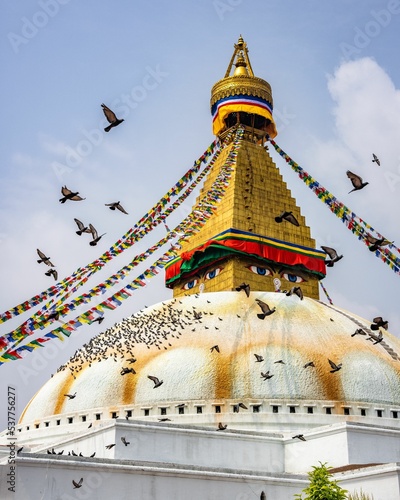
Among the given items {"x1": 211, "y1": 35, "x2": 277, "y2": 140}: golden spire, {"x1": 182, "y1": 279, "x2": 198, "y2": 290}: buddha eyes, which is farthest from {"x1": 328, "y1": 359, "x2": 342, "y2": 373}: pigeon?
{"x1": 211, "y1": 35, "x2": 277, "y2": 140}: golden spire

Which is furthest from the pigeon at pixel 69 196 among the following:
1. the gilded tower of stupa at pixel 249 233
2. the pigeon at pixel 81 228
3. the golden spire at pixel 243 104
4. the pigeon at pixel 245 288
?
the golden spire at pixel 243 104

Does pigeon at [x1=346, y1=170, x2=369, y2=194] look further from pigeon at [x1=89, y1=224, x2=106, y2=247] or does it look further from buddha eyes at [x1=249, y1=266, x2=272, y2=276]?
buddha eyes at [x1=249, y1=266, x2=272, y2=276]

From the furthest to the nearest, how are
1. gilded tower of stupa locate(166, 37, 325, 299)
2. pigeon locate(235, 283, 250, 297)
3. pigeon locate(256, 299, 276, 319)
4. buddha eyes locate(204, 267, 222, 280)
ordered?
buddha eyes locate(204, 267, 222, 280) → gilded tower of stupa locate(166, 37, 325, 299) → pigeon locate(256, 299, 276, 319) → pigeon locate(235, 283, 250, 297)

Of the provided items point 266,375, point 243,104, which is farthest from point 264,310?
point 243,104

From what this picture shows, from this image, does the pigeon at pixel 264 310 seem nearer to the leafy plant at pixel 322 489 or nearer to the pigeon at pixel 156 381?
the pigeon at pixel 156 381

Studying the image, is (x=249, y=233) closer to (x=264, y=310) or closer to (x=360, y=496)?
(x=264, y=310)

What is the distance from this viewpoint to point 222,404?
19.2 meters

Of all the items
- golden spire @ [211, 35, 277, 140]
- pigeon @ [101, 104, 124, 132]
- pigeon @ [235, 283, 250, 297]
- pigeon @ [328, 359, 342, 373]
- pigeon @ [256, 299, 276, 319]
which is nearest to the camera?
pigeon @ [101, 104, 124, 132]

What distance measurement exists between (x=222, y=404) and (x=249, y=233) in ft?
27.0

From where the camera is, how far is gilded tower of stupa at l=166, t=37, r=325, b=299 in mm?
25891

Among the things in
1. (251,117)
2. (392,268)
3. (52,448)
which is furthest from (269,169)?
(52,448)

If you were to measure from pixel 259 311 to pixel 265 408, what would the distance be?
345 centimetres

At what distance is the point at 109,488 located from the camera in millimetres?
15266

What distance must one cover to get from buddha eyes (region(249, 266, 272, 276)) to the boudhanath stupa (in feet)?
0.73
